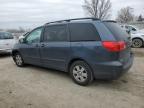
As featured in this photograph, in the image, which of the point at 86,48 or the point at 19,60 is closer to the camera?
the point at 86,48

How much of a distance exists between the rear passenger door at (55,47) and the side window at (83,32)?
246 millimetres

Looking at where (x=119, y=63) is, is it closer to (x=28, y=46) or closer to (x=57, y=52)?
(x=57, y=52)

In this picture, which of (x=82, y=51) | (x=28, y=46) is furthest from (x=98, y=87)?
(x=28, y=46)

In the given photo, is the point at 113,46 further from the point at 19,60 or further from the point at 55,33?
the point at 19,60

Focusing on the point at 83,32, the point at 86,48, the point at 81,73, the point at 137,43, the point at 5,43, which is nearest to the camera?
the point at 86,48

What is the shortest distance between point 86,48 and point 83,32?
0.46 m

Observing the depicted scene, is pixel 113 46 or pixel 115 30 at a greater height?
pixel 115 30

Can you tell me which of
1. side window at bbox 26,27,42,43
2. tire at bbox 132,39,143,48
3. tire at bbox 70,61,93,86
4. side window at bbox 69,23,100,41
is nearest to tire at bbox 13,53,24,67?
side window at bbox 26,27,42,43

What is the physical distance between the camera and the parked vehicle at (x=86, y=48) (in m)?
4.43

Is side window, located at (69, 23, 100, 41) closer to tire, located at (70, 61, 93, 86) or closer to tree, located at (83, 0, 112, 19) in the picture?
tire, located at (70, 61, 93, 86)

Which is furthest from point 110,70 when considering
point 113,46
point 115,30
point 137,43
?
point 137,43

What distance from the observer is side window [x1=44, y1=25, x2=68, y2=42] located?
538cm

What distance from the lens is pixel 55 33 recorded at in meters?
5.68

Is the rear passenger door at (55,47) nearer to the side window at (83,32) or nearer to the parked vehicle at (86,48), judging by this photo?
the parked vehicle at (86,48)
